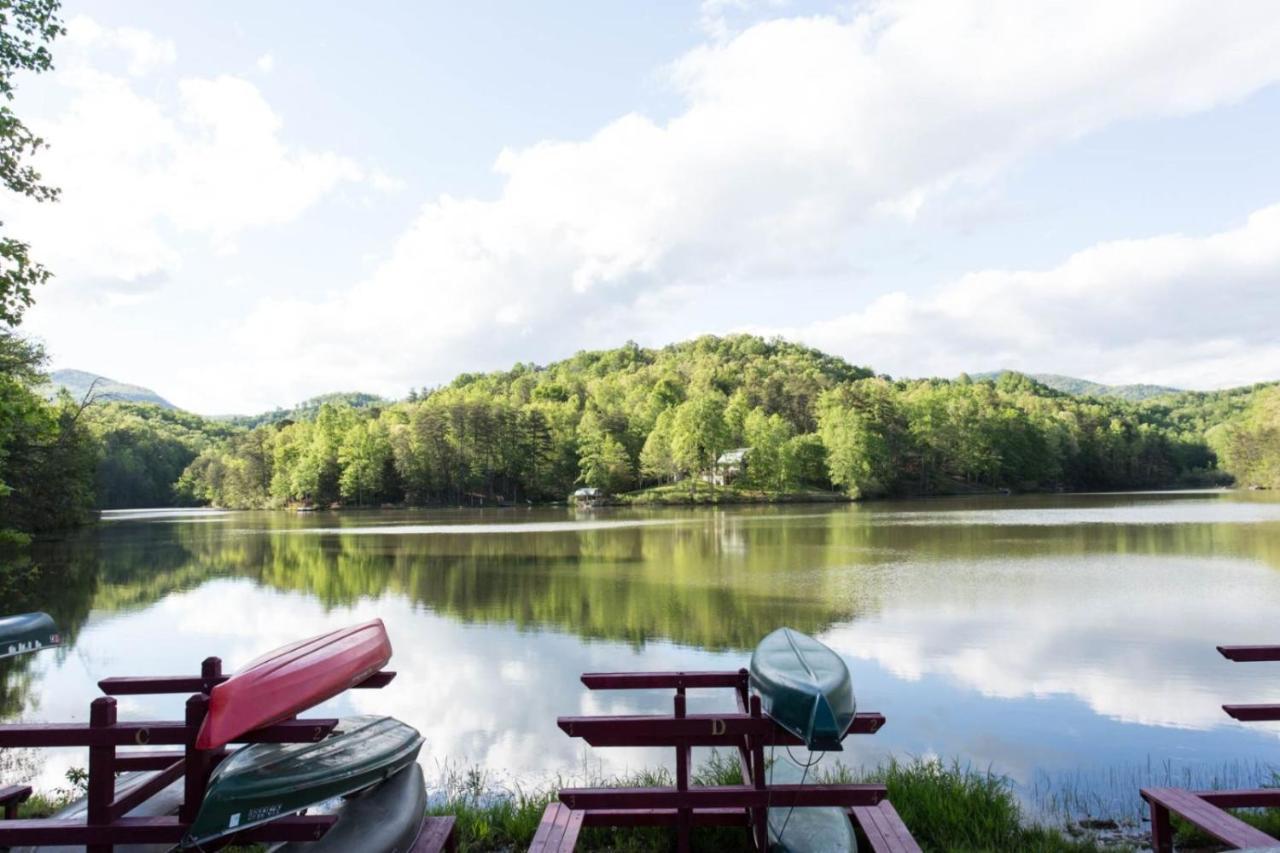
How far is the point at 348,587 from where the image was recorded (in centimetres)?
2159

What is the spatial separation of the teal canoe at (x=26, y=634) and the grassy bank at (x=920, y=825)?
8.46 feet

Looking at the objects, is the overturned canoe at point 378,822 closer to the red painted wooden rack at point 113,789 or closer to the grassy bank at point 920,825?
the red painted wooden rack at point 113,789

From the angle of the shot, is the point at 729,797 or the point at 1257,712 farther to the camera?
the point at 1257,712

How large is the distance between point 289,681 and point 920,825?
3796 mm

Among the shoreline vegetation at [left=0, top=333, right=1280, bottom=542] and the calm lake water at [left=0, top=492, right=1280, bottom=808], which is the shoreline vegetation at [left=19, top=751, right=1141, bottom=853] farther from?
the shoreline vegetation at [left=0, top=333, right=1280, bottom=542]

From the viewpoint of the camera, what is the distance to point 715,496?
70062mm

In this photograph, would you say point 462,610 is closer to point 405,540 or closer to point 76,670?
point 76,670

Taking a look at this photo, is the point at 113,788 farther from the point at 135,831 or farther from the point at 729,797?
the point at 729,797

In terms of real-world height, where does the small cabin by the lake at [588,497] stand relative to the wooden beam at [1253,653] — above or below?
below

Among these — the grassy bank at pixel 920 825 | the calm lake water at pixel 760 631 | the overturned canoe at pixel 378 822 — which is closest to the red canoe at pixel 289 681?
the overturned canoe at pixel 378 822

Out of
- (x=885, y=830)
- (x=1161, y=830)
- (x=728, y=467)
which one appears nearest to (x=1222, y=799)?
(x=1161, y=830)

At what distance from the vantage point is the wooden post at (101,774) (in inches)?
129

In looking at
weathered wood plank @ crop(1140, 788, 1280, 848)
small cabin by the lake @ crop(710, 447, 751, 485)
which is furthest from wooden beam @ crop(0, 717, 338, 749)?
small cabin by the lake @ crop(710, 447, 751, 485)

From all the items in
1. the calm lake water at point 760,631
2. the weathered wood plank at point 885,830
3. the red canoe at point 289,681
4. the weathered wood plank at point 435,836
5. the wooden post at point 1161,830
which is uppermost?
the red canoe at point 289,681
